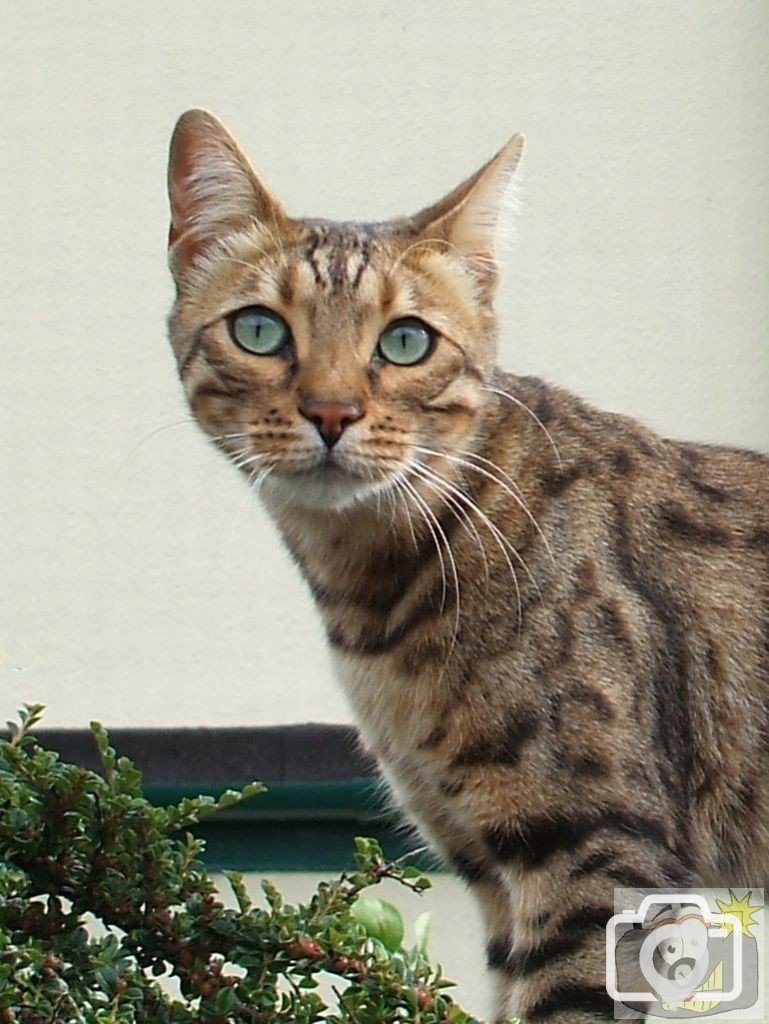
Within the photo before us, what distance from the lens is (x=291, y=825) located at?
3.19 m

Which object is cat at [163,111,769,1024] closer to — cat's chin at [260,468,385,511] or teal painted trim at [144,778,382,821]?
cat's chin at [260,468,385,511]

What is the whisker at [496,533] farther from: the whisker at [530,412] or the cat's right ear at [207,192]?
the cat's right ear at [207,192]

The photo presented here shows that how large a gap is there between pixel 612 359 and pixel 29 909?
2172mm

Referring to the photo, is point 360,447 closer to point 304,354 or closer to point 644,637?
point 304,354

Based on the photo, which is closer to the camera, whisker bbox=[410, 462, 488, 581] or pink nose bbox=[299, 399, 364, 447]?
pink nose bbox=[299, 399, 364, 447]

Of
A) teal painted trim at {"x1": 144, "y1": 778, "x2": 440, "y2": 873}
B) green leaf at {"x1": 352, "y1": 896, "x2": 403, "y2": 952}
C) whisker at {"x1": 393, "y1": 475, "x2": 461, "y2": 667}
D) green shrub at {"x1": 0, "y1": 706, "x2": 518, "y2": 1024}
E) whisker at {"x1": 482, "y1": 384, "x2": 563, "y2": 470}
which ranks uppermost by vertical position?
whisker at {"x1": 482, "y1": 384, "x2": 563, "y2": 470}

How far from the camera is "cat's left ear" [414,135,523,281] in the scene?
200 cm

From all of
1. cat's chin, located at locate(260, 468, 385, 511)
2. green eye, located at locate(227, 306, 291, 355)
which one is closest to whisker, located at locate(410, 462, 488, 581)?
cat's chin, located at locate(260, 468, 385, 511)

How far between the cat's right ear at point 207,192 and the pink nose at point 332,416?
0.34 meters

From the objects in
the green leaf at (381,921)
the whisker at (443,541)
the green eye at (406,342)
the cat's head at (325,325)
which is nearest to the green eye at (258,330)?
the cat's head at (325,325)

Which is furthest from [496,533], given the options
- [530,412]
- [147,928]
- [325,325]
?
[147,928]

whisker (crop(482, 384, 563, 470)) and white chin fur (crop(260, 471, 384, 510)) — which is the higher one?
whisker (crop(482, 384, 563, 470))

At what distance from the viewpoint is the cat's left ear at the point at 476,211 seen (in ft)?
6.56

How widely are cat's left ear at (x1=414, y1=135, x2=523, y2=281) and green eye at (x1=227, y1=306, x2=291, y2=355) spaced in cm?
23
